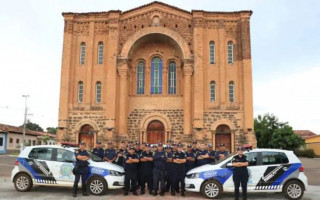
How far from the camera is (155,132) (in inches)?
930

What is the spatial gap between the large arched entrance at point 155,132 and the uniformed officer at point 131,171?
43.1 ft

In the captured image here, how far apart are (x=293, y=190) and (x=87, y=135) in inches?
651

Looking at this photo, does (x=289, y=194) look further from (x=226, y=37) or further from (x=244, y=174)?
(x=226, y=37)

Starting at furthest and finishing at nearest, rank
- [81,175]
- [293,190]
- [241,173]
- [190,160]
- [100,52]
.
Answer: [100,52] → [190,160] → [81,175] → [293,190] → [241,173]

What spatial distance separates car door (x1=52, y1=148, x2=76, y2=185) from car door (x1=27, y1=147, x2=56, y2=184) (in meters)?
0.19

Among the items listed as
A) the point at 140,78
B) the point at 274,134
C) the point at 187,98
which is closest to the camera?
the point at 187,98

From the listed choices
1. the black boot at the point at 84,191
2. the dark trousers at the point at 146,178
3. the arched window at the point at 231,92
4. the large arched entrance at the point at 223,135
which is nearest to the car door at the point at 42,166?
the black boot at the point at 84,191

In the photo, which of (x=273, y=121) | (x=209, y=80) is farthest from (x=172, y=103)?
(x=273, y=121)

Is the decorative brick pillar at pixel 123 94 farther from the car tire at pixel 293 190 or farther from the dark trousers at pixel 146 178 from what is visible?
the car tire at pixel 293 190

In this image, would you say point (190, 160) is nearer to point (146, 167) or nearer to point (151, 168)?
point (151, 168)

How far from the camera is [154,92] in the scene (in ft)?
80.4

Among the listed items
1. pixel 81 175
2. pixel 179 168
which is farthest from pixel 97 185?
pixel 179 168

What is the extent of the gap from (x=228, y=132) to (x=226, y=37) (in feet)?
23.7

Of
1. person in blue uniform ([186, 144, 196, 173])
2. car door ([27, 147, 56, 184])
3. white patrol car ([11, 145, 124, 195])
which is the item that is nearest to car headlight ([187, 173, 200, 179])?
person in blue uniform ([186, 144, 196, 173])
